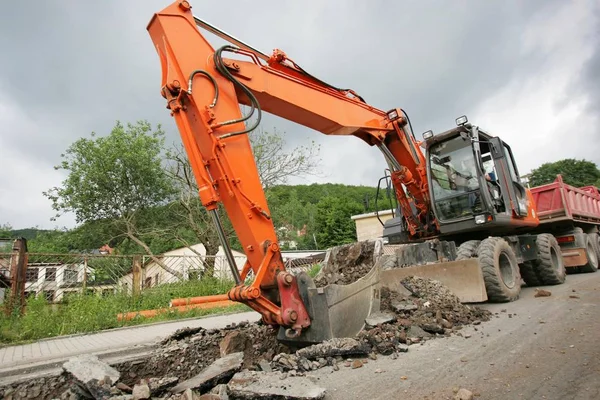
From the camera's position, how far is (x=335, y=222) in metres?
52.0

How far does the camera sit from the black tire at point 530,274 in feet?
26.8

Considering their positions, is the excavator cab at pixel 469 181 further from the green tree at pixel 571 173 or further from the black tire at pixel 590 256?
the green tree at pixel 571 173

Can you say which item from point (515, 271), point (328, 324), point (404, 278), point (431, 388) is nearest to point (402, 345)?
point (328, 324)

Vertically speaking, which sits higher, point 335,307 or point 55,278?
point 55,278

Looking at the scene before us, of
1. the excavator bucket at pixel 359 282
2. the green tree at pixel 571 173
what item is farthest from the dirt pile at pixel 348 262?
the green tree at pixel 571 173

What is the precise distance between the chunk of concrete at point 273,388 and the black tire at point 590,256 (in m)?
10.5

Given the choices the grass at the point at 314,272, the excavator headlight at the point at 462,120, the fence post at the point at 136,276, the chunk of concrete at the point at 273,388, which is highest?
the excavator headlight at the point at 462,120

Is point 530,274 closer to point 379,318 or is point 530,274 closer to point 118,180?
point 379,318

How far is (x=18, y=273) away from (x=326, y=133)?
6447 millimetres

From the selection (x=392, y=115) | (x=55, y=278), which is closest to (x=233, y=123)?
(x=392, y=115)

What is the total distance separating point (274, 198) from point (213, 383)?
16163 millimetres

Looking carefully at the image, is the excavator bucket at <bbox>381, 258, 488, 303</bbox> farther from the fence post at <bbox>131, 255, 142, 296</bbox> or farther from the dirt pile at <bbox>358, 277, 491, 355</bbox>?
the fence post at <bbox>131, 255, 142, 296</bbox>

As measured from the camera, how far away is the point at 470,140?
261 inches

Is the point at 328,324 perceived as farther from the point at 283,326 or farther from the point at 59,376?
the point at 59,376
